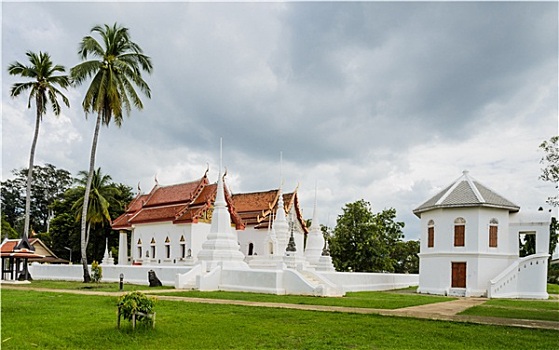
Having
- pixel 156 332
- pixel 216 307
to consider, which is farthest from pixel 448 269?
pixel 156 332

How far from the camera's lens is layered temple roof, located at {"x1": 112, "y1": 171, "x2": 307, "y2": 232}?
3578 centimetres

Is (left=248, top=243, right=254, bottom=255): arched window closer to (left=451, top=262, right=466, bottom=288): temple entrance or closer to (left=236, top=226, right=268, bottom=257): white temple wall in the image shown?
(left=236, top=226, right=268, bottom=257): white temple wall

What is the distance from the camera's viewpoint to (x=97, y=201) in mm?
43656

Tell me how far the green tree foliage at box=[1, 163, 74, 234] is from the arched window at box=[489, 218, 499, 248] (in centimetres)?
5835

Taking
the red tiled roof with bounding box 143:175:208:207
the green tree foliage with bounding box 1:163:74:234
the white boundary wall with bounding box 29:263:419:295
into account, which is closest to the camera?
the white boundary wall with bounding box 29:263:419:295

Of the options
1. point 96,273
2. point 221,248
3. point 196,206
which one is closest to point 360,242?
point 196,206

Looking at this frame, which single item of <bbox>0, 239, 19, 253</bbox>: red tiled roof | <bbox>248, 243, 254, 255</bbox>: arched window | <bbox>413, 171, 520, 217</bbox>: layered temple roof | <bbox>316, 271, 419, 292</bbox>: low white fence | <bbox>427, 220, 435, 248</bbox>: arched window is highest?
<bbox>413, 171, 520, 217</bbox>: layered temple roof

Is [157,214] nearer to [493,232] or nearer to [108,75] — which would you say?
[108,75]

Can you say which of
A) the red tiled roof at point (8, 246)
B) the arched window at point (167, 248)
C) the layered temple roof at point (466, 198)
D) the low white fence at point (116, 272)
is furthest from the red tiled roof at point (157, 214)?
the layered temple roof at point (466, 198)

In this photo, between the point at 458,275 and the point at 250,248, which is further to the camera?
the point at 250,248

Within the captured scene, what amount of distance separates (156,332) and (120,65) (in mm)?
20343

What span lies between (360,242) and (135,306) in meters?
29.5

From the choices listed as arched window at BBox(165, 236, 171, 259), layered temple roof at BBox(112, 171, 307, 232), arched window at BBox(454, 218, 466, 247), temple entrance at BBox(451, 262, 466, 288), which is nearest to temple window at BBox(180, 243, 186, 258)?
arched window at BBox(165, 236, 171, 259)

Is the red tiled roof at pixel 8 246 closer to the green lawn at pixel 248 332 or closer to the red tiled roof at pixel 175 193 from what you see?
the red tiled roof at pixel 175 193
